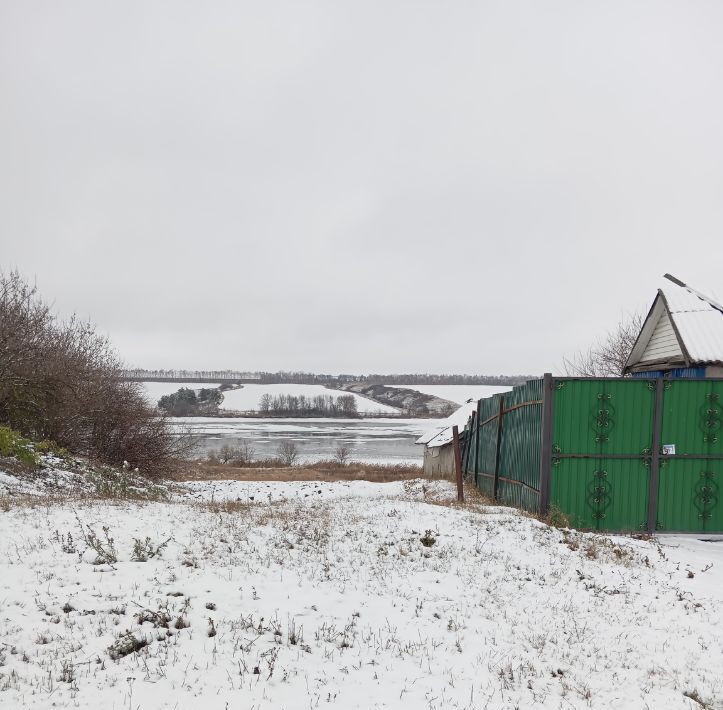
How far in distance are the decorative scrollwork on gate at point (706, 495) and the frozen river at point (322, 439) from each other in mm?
28434

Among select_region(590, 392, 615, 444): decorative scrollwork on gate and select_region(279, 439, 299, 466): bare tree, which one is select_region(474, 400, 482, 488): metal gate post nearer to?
select_region(590, 392, 615, 444): decorative scrollwork on gate

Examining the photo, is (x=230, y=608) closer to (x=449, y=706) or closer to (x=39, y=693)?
(x=39, y=693)

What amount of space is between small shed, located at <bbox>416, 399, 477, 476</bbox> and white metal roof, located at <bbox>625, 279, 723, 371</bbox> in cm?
1098

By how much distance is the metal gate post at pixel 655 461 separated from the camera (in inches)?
382

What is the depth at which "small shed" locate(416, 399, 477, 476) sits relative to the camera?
26009mm

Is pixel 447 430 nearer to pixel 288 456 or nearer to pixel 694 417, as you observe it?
pixel 288 456

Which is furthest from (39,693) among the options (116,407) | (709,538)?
(116,407)

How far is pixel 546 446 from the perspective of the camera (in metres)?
9.84

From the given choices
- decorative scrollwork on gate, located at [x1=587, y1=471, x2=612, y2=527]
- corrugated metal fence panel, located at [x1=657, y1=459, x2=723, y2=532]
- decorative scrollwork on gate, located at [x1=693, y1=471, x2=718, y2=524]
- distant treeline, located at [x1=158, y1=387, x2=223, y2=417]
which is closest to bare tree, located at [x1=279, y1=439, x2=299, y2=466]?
decorative scrollwork on gate, located at [x1=587, y1=471, x2=612, y2=527]

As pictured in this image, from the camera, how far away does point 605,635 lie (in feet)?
16.9

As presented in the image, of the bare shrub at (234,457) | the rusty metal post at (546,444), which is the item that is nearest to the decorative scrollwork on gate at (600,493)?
the rusty metal post at (546,444)

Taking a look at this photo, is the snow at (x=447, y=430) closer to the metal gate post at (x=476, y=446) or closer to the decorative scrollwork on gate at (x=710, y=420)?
the metal gate post at (x=476, y=446)

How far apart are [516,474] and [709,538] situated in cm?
349

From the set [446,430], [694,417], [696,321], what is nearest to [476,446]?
[696,321]
